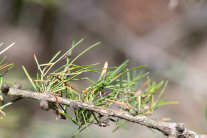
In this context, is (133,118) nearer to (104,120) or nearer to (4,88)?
(104,120)

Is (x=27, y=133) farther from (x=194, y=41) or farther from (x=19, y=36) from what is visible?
(x=194, y=41)

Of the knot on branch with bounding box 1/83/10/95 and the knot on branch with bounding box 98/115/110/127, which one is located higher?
the knot on branch with bounding box 1/83/10/95

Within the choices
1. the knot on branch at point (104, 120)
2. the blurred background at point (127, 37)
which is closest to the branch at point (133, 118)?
the knot on branch at point (104, 120)

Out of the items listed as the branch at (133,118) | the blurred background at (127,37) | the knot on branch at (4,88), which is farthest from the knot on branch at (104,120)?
the blurred background at (127,37)

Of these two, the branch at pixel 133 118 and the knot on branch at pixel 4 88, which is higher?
the knot on branch at pixel 4 88

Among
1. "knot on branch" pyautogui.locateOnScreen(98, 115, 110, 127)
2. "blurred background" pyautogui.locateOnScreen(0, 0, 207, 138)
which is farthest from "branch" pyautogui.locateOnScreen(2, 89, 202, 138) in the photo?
"blurred background" pyautogui.locateOnScreen(0, 0, 207, 138)

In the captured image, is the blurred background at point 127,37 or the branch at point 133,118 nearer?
the branch at point 133,118

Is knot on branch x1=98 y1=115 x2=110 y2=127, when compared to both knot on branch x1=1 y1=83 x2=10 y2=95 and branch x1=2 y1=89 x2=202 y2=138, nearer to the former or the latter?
branch x1=2 y1=89 x2=202 y2=138

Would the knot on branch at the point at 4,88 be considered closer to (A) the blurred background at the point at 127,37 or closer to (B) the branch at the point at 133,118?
(B) the branch at the point at 133,118
